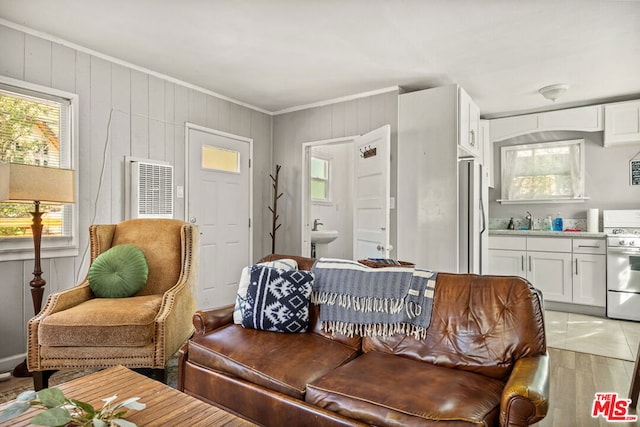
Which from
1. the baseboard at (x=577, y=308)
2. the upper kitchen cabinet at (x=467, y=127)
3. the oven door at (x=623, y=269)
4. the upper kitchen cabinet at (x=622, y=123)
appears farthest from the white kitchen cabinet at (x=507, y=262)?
the upper kitchen cabinet at (x=622, y=123)

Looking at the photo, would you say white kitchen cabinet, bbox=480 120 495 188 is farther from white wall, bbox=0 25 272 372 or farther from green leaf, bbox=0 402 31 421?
green leaf, bbox=0 402 31 421

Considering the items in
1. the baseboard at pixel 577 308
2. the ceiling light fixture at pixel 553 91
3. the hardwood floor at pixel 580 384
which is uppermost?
the ceiling light fixture at pixel 553 91

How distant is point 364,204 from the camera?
155 inches

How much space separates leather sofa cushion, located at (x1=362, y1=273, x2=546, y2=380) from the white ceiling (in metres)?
1.84

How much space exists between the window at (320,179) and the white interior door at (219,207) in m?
1.41

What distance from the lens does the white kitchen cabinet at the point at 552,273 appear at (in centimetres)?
445

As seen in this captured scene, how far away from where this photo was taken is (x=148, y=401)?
4.36 ft

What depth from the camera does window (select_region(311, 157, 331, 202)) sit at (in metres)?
5.88

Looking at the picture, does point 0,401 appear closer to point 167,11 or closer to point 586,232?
point 167,11

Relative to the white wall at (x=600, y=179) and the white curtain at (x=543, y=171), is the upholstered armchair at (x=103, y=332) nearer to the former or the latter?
the white curtain at (x=543, y=171)

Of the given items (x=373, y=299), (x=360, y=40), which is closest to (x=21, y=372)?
(x=373, y=299)

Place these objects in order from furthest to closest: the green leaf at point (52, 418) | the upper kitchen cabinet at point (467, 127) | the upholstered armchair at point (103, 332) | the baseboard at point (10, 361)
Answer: the upper kitchen cabinet at point (467, 127), the baseboard at point (10, 361), the upholstered armchair at point (103, 332), the green leaf at point (52, 418)

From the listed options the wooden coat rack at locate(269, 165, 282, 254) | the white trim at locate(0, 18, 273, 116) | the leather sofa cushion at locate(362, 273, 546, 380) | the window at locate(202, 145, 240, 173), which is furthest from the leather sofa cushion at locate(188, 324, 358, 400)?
the wooden coat rack at locate(269, 165, 282, 254)

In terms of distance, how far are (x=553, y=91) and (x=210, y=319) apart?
4091mm
